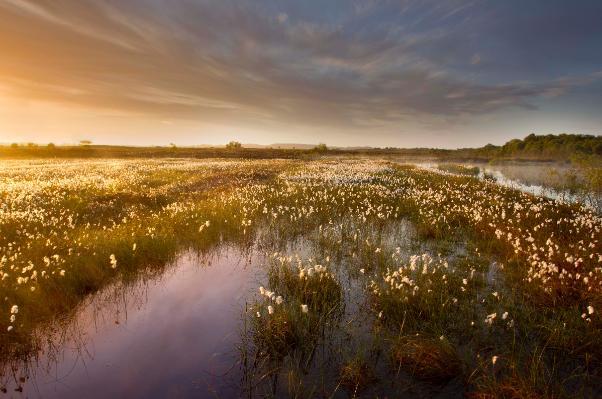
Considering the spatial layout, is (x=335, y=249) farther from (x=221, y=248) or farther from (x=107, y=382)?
(x=107, y=382)

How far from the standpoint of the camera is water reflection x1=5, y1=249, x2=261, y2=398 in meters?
4.34

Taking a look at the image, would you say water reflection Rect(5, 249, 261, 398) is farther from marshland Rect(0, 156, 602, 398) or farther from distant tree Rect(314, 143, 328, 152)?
distant tree Rect(314, 143, 328, 152)

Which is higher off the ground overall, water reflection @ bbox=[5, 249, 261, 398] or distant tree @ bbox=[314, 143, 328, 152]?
distant tree @ bbox=[314, 143, 328, 152]

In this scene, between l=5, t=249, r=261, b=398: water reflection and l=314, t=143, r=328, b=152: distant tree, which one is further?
l=314, t=143, r=328, b=152: distant tree

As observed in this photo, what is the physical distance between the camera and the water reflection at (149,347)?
14.3 ft

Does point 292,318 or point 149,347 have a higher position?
point 292,318

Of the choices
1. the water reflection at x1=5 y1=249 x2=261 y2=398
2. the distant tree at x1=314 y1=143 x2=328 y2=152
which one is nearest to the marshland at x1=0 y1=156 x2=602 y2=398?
the water reflection at x1=5 y1=249 x2=261 y2=398

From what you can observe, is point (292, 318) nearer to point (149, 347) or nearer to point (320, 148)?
point (149, 347)

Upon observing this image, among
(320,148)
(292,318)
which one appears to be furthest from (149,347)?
(320,148)

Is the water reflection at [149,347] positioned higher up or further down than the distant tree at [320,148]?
further down

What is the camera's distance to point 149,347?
521cm

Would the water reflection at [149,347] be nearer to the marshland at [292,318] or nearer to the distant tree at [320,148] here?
the marshland at [292,318]

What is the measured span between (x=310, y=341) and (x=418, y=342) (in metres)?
1.59

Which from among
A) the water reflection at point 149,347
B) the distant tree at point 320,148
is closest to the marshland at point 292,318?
the water reflection at point 149,347
